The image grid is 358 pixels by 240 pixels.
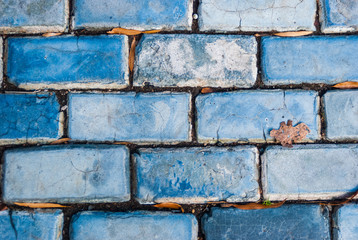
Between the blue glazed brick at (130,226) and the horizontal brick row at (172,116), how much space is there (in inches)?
15.3

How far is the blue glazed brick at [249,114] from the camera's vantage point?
1.59m

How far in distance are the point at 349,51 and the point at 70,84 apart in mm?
1464

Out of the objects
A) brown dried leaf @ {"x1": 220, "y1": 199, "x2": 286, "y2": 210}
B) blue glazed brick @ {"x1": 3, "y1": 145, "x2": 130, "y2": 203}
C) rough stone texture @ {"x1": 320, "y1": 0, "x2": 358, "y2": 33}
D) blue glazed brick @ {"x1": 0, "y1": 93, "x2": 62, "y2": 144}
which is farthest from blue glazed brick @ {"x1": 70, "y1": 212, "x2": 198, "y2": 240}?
rough stone texture @ {"x1": 320, "y1": 0, "x2": 358, "y2": 33}

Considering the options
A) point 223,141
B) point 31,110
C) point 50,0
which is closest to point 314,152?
point 223,141

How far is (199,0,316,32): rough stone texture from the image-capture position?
162 cm

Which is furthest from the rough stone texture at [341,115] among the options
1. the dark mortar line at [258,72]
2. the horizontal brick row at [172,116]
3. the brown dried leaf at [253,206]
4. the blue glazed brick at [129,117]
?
the blue glazed brick at [129,117]

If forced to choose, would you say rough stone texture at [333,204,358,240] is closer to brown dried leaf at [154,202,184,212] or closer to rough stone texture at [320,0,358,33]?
brown dried leaf at [154,202,184,212]

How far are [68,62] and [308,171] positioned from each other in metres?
1.35

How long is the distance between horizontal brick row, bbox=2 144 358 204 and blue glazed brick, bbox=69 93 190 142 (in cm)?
7

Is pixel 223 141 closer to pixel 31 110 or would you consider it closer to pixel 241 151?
pixel 241 151

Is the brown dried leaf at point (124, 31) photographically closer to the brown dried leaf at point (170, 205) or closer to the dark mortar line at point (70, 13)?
the dark mortar line at point (70, 13)

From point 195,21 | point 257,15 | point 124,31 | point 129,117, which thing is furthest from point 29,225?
point 257,15

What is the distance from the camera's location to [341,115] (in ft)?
5.25

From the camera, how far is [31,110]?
157 cm
